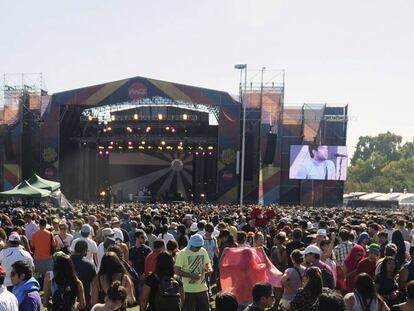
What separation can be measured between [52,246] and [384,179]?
9292 centimetres

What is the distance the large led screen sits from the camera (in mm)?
33625

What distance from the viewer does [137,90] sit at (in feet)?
105

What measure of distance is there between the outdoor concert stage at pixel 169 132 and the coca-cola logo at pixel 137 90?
0.19ft

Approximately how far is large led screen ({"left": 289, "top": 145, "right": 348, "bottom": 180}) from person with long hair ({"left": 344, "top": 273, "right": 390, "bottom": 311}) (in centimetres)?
2879

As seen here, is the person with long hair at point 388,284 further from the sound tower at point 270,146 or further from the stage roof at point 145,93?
the sound tower at point 270,146

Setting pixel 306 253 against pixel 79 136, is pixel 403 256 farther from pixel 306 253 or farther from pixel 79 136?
pixel 79 136

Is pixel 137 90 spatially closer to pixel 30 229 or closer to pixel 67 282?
pixel 30 229

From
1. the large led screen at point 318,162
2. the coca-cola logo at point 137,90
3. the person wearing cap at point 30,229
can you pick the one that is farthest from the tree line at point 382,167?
the person wearing cap at point 30,229

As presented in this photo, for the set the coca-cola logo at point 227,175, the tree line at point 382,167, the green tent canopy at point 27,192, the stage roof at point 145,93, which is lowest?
the tree line at point 382,167

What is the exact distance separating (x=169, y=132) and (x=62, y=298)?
3017cm

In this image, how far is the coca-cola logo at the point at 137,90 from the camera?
3209 centimetres

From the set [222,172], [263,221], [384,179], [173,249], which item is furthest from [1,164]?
[384,179]

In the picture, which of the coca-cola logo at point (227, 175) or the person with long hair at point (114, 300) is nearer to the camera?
the person with long hair at point (114, 300)

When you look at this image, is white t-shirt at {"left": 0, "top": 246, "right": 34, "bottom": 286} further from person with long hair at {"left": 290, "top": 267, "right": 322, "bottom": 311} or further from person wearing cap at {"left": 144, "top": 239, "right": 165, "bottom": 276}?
person with long hair at {"left": 290, "top": 267, "right": 322, "bottom": 311}
